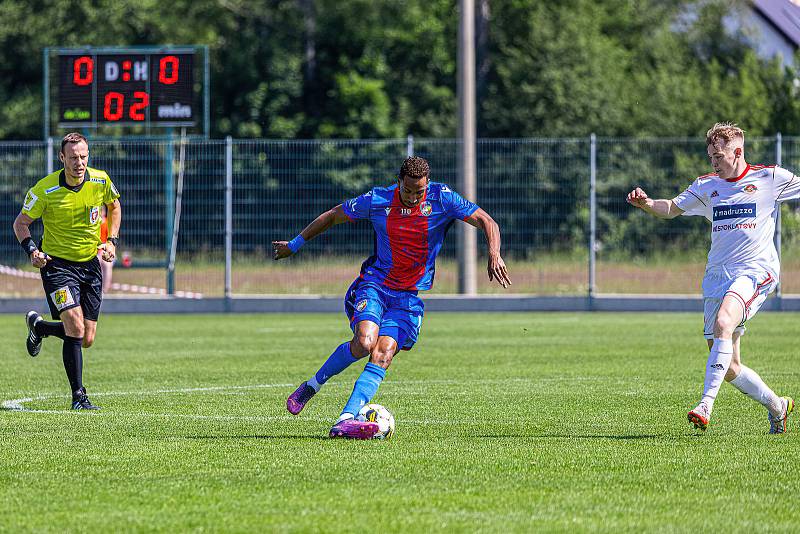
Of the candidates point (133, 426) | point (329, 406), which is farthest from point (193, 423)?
point (329, 406)

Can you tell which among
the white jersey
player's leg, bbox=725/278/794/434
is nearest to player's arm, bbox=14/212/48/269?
the white jersey

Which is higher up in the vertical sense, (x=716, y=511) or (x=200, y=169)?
(x=200, y=169)

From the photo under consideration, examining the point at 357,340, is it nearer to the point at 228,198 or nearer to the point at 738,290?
the point at 738,290

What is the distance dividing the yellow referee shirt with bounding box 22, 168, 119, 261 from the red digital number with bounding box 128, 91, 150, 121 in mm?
14107

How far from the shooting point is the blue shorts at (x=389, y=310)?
9227 millimetres

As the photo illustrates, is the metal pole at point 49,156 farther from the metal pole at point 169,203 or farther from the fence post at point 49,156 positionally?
the metal pole at point 169,203

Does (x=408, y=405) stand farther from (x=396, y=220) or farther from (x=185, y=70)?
(x=185, y=70)

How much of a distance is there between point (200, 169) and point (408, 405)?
567 inches

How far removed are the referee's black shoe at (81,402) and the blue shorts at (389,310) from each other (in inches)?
98.3

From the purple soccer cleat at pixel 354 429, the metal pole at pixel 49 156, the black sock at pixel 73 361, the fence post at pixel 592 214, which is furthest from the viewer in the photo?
the metal pole at pixel 49 156

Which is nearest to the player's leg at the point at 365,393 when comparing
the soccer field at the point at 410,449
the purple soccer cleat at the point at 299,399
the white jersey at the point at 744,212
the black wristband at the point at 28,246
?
the soccer field at the point at 410,449

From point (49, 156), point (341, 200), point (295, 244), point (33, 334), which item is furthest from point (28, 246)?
point (49, 156)

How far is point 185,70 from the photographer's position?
2497 cm

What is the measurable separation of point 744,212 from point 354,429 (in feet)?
9.43
